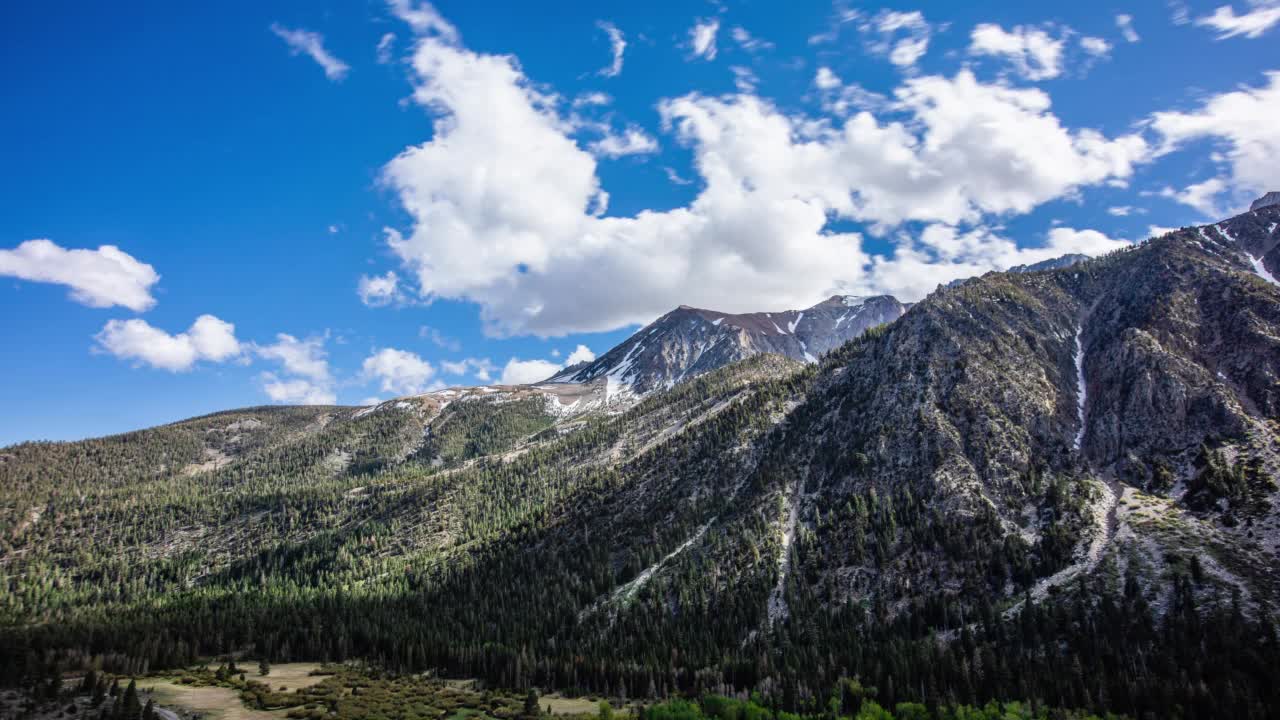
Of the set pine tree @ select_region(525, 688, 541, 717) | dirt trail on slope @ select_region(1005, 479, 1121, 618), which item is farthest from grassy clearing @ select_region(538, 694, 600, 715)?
dirt trail on slope @ select_region(1005, 479, 1121, 618)

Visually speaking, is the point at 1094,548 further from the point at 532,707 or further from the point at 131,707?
the point at 131,707

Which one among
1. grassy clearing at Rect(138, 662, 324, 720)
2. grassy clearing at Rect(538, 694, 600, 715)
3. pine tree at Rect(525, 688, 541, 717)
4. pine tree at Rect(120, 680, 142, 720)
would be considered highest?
pine tree at Rect(120, 680, 142, 720)

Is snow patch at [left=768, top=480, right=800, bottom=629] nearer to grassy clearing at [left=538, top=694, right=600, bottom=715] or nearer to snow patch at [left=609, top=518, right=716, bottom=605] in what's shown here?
snow patch at [left=609, top=518, right=716, bottom=605]

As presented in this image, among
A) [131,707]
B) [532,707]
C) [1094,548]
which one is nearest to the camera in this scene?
[131,707]

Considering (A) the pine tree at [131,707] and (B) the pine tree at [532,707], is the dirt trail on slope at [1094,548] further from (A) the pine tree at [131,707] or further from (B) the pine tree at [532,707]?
(A) the pine tree at [131,707]

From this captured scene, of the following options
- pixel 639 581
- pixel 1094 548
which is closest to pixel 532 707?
pixel 639 581

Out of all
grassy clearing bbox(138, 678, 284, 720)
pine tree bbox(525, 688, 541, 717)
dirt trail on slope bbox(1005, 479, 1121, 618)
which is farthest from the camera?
dirt trail on slope bbox(1005, 479, 1121, 618)

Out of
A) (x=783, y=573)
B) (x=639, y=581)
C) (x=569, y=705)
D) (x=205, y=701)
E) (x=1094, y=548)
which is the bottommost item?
(x=569, y=705)

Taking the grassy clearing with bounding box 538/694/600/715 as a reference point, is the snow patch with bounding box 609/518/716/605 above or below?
above

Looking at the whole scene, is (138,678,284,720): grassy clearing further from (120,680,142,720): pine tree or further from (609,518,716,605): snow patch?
(609,518,716,605): snow patch

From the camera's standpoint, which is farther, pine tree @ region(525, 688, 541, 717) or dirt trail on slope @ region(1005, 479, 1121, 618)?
dirt trail on slope @ region(1005, 479, 1121, 618)

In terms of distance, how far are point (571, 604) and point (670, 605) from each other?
31.8 m

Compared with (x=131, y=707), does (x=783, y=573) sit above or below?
below

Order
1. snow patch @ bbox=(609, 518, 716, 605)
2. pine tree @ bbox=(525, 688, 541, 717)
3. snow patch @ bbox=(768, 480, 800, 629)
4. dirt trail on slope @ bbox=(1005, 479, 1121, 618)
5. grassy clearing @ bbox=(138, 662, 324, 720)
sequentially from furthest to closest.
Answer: snow patch @ bbox=(609, 518, 716, 605) → snow patch @ bbox=(768, 480, 800, 629) → dirt trail on slope @ bbox=(1005, 479, 1121, 618) → pine tree @ bbox=(525, 688, 541, 717) → grassy clearing @ bbox=(138, 662, 324, 720)
